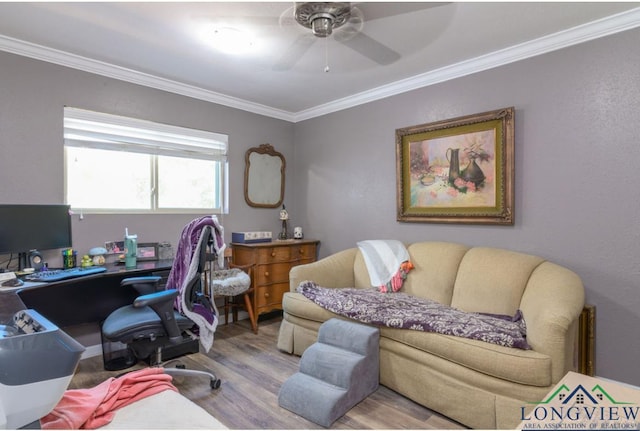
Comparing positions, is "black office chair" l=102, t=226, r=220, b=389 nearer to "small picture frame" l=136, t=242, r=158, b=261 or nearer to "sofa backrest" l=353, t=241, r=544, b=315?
"small picture frame" l=136, t=242, r=158, b=261

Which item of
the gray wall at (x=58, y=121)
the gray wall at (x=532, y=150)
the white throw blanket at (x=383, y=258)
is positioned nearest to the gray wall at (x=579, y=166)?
the gray wall at (x=532, y=150)

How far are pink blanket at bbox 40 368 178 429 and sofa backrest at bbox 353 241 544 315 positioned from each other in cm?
225

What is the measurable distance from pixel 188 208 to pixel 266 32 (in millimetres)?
2077

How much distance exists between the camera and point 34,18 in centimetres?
232

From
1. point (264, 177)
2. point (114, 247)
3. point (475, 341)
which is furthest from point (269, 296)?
point (475, 341)

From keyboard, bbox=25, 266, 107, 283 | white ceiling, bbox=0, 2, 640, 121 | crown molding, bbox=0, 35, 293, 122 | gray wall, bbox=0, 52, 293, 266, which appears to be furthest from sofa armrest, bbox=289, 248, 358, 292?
crown molding, bbox=0, 35, 293, 122

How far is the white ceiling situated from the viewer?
87.4 inches

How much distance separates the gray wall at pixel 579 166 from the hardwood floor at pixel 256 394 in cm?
144

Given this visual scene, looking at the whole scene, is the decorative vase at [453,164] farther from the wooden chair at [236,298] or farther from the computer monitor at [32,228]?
the computer monitor at [32,228]

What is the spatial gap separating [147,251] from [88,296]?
1.96 feet

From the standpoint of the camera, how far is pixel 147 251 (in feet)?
10.9

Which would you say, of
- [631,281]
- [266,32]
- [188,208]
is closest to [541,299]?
[631,281]

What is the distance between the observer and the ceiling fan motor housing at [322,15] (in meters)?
2.05
